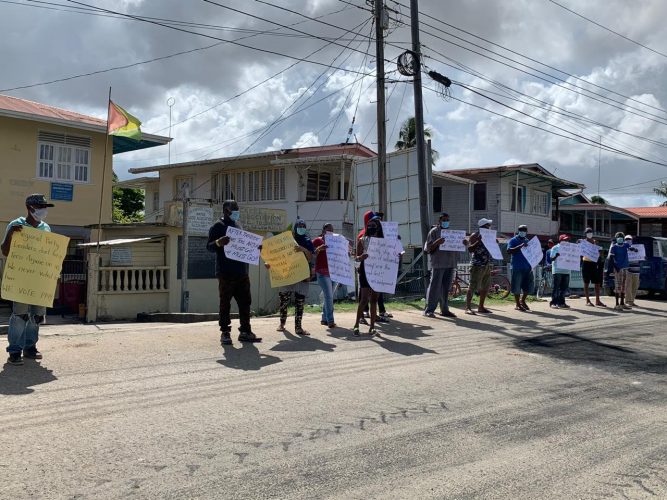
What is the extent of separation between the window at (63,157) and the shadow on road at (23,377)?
12.1m

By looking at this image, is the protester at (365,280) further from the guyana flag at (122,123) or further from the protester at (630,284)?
the protester at (630,284)

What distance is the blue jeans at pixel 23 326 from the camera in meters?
6.35

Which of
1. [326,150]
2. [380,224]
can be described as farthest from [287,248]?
[326,150]

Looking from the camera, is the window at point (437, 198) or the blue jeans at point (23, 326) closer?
the blue jeans at point (23, 326)

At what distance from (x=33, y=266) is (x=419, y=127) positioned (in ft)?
34.9

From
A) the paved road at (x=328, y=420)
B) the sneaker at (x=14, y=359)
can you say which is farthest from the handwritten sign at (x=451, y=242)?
the sneaker at (x=14, y=359)

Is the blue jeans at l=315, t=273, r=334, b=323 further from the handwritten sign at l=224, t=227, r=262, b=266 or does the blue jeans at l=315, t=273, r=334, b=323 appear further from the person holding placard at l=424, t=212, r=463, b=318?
the person holding placard at l=424, t=212, r=463, b=318

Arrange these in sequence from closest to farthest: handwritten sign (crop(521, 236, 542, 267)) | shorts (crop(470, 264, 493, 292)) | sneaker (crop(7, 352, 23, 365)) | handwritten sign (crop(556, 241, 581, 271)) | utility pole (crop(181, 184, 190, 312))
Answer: sneaker (crop(7, 352, 23, 365))
shorts (crop(470, 264, 493, 292))
handwritten sign (crop(521, 236, 542, 267))
utility pole (crop(181, 184, 190, 312))
handwritten sign (crop(556, 241, 581, 271))

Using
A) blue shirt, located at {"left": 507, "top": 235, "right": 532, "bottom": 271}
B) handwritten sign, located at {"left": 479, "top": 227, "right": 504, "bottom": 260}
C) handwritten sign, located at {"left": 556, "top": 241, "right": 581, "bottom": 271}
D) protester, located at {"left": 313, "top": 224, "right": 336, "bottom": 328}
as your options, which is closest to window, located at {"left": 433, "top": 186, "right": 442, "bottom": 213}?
handwritten sign, located at {"left": 556, "top": 241, "right": 581, "bottom": 271}

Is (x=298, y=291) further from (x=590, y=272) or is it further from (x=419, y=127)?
(x=590, y=272)

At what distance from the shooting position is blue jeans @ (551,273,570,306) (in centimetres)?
1457


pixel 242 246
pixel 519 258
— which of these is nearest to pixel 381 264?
pixel 242 246

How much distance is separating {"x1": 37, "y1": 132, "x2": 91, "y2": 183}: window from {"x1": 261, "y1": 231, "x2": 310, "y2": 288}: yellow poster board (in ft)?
35.5

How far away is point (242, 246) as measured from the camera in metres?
8.12
